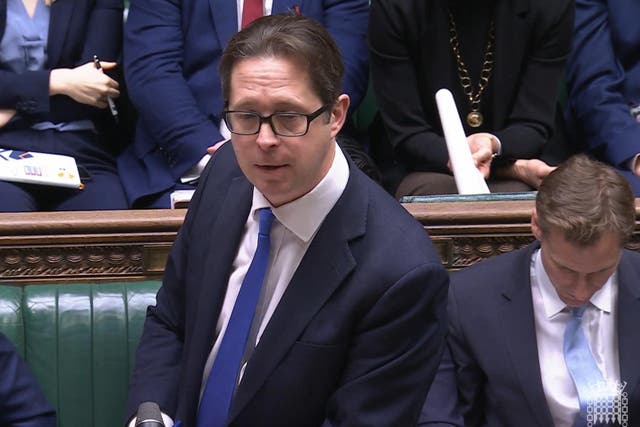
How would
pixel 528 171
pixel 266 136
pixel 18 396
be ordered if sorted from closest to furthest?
pixel 266 136, pixel 18 396, pixel 528 171

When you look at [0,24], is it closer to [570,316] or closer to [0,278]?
[0,278]

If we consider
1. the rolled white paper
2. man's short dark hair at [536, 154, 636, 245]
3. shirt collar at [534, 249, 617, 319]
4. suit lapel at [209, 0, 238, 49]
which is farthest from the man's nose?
suit lapel at [209, 0, 238, 49]

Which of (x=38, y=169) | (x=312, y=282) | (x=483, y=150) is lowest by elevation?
(x=38, y=169)

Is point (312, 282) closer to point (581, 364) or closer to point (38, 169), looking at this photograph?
point (581, 364)

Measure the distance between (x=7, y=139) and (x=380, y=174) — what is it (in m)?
0.82

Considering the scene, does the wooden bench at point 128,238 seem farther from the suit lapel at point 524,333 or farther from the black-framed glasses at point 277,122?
the black-framed glasses at point 277,122

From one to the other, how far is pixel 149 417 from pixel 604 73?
1.67m

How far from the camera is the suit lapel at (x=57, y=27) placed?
8.51 feet

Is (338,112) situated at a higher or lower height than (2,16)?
higher

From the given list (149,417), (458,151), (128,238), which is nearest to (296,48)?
(149,417)

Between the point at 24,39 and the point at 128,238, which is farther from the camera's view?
the point at 24,39

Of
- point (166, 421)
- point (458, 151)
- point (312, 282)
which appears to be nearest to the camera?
point (312, 282)

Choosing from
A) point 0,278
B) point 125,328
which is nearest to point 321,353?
point 125,328

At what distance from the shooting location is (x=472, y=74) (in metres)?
2.63
